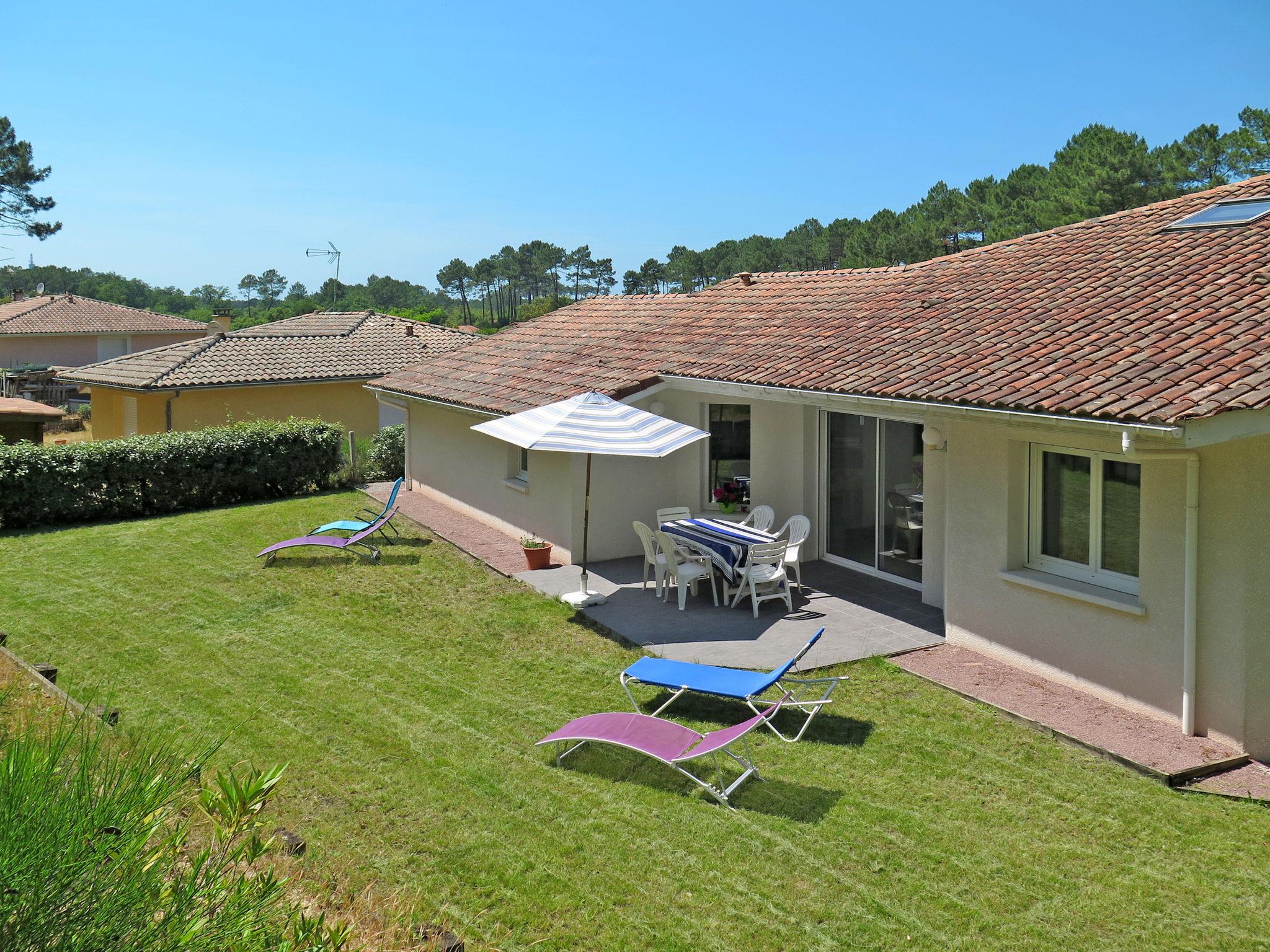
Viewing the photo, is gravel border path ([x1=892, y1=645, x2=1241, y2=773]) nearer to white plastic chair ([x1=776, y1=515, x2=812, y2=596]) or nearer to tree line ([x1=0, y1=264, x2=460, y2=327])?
white plastic chair ([x1=776, y1=515, x2=812, y2=596])

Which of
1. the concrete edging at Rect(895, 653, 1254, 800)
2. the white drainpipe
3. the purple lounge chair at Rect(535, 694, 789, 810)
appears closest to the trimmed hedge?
the purple lounge chair at Rect(535, 694, 789, 810)

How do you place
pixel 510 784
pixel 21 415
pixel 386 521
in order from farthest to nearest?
pixel 21 415
pixel 386 521
pixel 510 784

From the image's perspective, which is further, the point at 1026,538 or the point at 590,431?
the point at 590,431

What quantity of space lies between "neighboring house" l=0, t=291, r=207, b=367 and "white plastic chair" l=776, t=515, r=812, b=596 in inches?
2119

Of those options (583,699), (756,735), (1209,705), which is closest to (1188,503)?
(1209,705)

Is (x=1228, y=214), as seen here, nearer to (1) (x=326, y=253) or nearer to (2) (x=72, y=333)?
(1) (x=326, y=253)

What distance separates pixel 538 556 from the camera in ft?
48.7

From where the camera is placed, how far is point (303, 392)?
95.1 feet

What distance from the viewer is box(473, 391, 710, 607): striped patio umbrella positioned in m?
12.1

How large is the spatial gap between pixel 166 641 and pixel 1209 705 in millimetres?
10656

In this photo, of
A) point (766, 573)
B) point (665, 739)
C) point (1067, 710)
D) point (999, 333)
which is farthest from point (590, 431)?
point (1067, 710)

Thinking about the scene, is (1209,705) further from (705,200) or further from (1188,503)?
(705,200)

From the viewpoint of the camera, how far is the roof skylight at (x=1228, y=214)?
12039 mm

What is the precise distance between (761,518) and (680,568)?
91.1 inches
